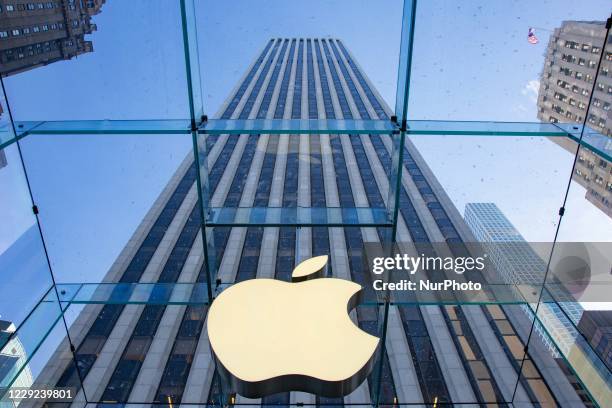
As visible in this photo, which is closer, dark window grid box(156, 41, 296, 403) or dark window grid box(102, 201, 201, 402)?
dark window grid box(102, 201, 201, 402)

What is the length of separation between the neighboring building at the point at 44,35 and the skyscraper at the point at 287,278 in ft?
10.9

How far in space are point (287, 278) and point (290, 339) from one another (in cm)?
1830

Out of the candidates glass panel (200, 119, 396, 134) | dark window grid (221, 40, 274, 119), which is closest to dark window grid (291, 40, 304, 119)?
dark window grid (221, 40, 274, 119)

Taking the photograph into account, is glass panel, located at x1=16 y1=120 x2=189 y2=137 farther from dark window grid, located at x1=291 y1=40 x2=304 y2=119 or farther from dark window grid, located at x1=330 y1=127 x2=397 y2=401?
dark window grid, located at x1=291 y1=40 x2=304 y2=119

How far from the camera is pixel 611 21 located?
3.31m

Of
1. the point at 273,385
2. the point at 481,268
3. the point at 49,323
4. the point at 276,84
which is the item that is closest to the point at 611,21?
the point at 481,268

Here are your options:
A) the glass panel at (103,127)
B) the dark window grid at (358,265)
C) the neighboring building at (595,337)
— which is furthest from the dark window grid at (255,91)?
the glass panel at (103,127)

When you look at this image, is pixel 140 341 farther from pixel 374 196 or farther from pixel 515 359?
pixel 374 196

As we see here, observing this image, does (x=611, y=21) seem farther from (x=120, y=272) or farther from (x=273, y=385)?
(x=120, y=272)

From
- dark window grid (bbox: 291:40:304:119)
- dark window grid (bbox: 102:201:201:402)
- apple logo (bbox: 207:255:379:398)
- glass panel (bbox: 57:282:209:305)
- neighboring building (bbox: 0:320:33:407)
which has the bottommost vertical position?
dark window grid (bbox: 102:201:201:402)

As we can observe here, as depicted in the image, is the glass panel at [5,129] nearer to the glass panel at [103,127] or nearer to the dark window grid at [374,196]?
the glass panel at [103,127]

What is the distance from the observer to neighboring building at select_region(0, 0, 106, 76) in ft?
17.0

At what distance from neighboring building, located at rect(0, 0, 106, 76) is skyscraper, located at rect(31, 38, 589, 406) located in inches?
131

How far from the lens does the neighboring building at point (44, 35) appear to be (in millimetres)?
5184
